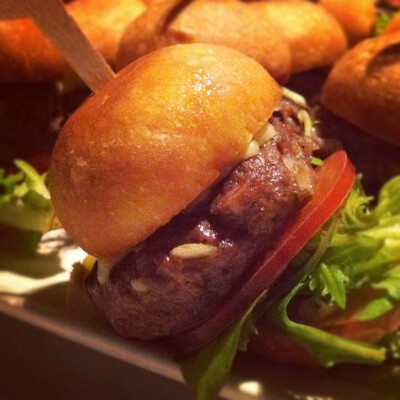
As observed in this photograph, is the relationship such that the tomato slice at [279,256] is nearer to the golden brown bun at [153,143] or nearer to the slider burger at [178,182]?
the slider burger at [178,182]

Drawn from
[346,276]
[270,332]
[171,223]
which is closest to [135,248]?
[171,223]

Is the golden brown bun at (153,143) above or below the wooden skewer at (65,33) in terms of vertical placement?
below

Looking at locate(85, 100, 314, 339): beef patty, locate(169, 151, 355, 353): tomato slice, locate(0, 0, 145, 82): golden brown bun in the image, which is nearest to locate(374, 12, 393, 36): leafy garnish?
locate(0, 0, 145, 82): golden brown bun

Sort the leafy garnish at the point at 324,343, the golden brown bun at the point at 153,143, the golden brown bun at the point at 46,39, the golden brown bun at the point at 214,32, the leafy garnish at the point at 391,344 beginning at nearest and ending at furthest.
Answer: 1. the golden brown bun at the point at 153,143
2. the leafy garnish at the point at 324,343
3. the leafy garnish at the point at 391,344
4. the golden brown bun at the point at 214,32
5. the golden brown bun at the point at 46,39

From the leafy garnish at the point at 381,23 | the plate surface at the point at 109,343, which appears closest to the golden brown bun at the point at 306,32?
the leafy garnish at the point at 381,23

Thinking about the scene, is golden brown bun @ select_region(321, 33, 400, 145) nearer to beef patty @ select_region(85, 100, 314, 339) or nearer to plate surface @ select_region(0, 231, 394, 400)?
beef patty @ select_region(85, 100, 314, 339)

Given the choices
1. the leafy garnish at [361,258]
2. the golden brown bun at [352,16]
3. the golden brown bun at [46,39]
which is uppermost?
the golden brown bun at [46,39]
